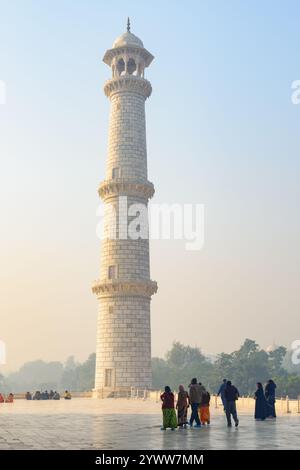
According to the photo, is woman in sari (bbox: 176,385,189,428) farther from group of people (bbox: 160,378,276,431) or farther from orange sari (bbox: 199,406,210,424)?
orange sari (bbox: 199,406,210,424)

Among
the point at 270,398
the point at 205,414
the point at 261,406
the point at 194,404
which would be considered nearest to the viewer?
the point at 194,404

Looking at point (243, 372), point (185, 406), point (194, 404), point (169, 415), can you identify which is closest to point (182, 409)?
point (185, 406)

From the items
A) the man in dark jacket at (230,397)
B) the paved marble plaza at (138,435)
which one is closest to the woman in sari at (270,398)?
the paved marble plaza at (138,435)

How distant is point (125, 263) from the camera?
158 feet

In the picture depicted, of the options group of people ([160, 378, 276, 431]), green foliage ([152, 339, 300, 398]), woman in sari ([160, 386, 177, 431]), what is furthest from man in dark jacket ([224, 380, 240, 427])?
green foliage ([152, 339, 300, 398])

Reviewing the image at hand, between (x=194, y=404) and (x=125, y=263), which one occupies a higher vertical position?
(x=125, y=263)

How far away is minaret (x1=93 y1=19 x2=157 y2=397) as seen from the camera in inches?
1855

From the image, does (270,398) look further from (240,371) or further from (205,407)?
(240,371)

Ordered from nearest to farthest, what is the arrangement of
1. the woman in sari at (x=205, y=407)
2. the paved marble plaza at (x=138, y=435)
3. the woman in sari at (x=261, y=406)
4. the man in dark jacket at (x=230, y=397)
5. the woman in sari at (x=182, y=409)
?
the paved marble plaza at (x=138, y=435)
the woman in sari at (x=182, y=409)
the man in dark jacket at (x=230, y=397)
the woman in sari at (x=205, y=407)
the woman in sari at (x=261, y=406)

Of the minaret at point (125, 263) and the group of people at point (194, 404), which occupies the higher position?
the minaret at point (125, 263)

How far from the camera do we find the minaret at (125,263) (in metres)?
47.1

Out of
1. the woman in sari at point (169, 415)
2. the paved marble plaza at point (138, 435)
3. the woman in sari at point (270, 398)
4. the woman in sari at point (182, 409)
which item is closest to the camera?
the paved marble plaza at point (138, 435)

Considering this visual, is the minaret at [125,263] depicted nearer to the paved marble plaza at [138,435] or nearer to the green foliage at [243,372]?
the paved marble plaza at [138,435]
